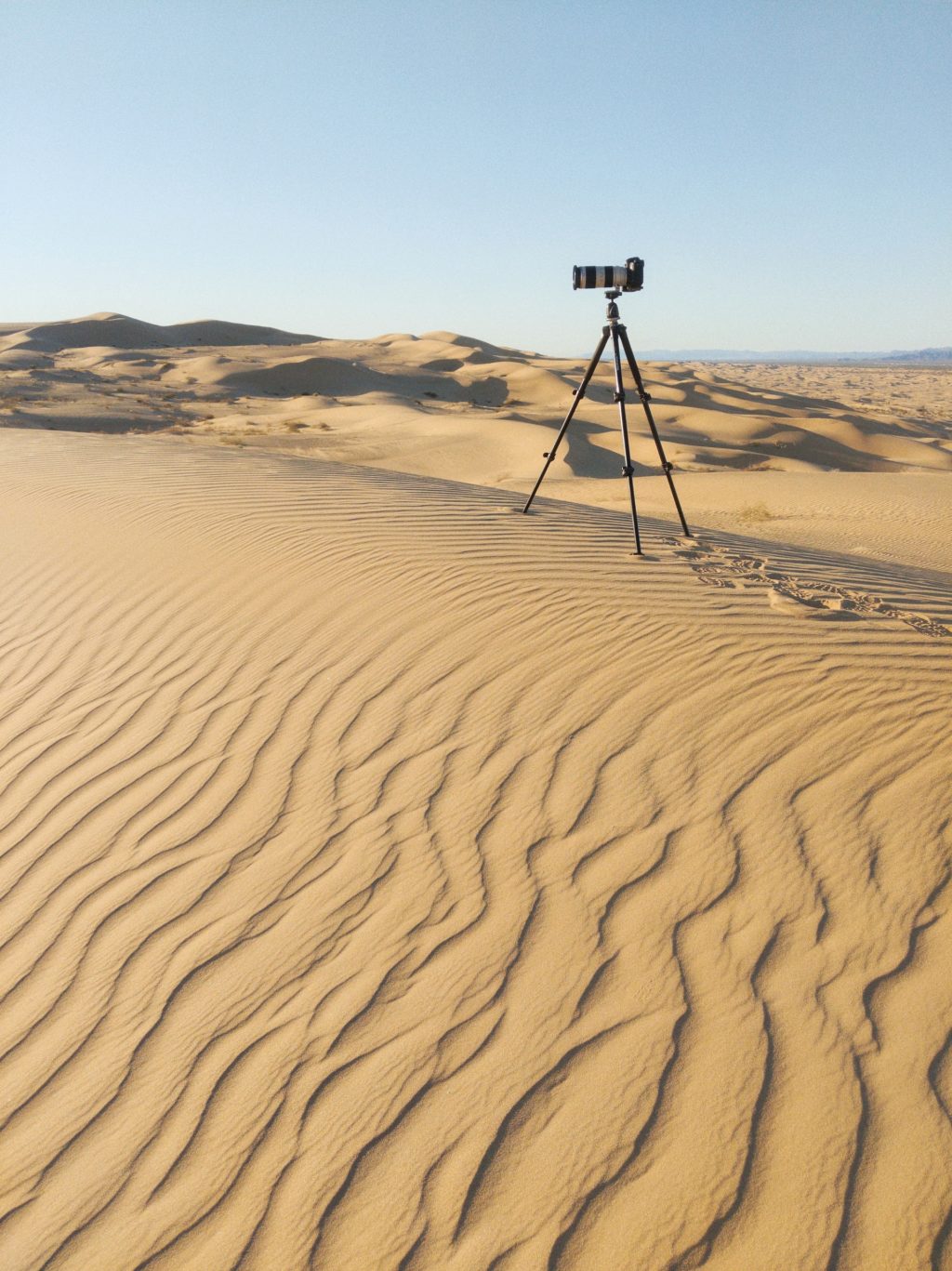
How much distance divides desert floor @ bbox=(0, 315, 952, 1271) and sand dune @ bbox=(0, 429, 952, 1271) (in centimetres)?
1

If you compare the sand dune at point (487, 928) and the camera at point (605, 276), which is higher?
the camera at point (605, 276)

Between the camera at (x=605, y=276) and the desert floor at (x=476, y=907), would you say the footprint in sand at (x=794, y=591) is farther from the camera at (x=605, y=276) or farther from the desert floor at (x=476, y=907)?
the camera at (x=605, y=276)

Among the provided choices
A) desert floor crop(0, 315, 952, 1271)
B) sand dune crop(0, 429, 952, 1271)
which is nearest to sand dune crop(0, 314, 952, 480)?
desert floor crop(0, 315, 952, 1271)

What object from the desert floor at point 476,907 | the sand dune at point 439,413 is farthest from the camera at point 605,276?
the sand dune at point 439,413

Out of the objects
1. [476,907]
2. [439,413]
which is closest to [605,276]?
[476,907]

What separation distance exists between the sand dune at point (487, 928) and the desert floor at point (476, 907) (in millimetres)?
12

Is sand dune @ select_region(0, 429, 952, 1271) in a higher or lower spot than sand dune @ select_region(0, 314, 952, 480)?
lower

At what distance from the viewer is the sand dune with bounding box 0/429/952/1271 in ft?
6.98

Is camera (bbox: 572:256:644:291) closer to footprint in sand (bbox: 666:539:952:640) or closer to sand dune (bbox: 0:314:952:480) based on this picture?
footprint in sand (bbox: 666:539:952:640)

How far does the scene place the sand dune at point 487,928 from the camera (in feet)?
6.98

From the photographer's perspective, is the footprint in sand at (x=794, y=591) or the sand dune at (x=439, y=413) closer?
the footprint in sand at (x=794, y=591)

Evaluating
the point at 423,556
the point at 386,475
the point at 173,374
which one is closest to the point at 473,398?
the point at 173,374

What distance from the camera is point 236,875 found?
128 inches

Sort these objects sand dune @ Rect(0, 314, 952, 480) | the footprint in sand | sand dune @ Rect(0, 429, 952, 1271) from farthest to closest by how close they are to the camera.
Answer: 1. sand dune @ Rect(0, 314, 952, 480)
2. the footprint in sand
3. sand dune @ Rect(0, 429, 952, 1271)
